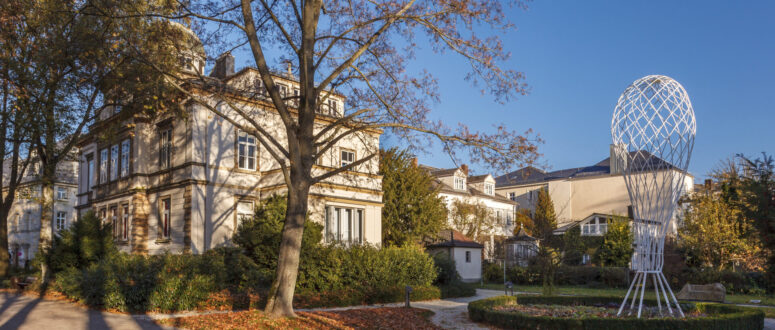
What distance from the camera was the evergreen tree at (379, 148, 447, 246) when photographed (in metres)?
33.1

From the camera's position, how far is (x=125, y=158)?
94.7ft

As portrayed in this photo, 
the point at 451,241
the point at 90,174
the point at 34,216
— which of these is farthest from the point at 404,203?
the point at 34,216

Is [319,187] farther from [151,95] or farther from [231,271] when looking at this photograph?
[151,95]

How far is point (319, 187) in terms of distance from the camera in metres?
24.1

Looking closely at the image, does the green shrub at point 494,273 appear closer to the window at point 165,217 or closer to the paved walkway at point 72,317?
the paved walkway at point 72,317

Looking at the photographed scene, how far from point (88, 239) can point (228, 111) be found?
774cm

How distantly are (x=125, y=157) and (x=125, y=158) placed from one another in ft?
0.16

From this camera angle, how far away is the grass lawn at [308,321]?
11.7m

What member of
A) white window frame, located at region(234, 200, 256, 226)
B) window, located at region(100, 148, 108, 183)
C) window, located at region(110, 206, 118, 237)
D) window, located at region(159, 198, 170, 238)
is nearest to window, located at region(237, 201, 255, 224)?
white window frame, located at region(234, 200, 256, 226)

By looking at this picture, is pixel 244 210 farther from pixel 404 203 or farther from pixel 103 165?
pixel 103 165

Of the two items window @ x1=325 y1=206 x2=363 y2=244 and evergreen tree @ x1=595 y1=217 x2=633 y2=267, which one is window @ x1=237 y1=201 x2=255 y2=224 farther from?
evergreen tree @ x1=595 y1=217 x2=633 y2=267

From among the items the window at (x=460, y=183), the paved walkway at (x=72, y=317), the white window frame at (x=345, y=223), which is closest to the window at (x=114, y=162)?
the paved walkway at (x=72, y=317)

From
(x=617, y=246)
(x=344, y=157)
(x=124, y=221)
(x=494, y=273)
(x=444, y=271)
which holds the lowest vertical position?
(x=494, y=273)

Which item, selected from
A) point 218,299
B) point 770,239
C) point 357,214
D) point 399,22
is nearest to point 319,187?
point 357,214
